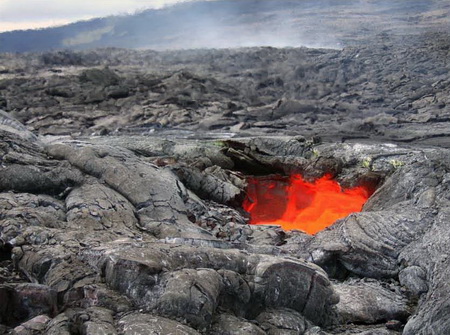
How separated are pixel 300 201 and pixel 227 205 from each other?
2.73 meters

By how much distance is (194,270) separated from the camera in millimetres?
6207

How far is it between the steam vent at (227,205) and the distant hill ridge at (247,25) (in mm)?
28558

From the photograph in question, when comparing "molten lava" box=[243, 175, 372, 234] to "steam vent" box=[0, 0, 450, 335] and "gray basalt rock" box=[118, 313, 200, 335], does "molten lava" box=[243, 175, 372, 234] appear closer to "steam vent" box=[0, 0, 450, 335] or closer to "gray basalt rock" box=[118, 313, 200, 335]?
"steam vent" box=[0, 0, 450, 335]

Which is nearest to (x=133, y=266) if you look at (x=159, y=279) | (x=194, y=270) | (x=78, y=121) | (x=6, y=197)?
(x=159, y=279)

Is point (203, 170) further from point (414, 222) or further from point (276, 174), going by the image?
point (414, 222)

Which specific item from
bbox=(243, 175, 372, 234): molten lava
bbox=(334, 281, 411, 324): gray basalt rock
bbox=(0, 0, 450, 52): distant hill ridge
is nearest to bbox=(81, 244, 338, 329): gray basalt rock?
bbox=(334, 281, 411, 324): gray basalt rock

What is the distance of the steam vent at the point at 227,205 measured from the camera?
593 cm

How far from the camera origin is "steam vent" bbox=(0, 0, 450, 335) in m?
5.93

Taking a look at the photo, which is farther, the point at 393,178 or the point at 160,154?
the point at 160,154

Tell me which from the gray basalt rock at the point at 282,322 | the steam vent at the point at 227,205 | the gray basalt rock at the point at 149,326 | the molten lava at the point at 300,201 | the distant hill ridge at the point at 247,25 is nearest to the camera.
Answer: the gray basalt rock at the point at 149,326

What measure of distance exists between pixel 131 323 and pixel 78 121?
70.8ft

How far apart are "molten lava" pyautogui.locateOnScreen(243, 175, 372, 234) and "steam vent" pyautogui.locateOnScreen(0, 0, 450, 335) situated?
0.05 m

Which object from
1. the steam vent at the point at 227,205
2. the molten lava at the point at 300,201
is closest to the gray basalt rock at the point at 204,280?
the steam vent at the point at 227,205

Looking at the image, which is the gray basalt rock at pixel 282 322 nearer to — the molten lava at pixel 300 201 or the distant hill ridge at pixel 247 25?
the molten lava at pixel 300 201
